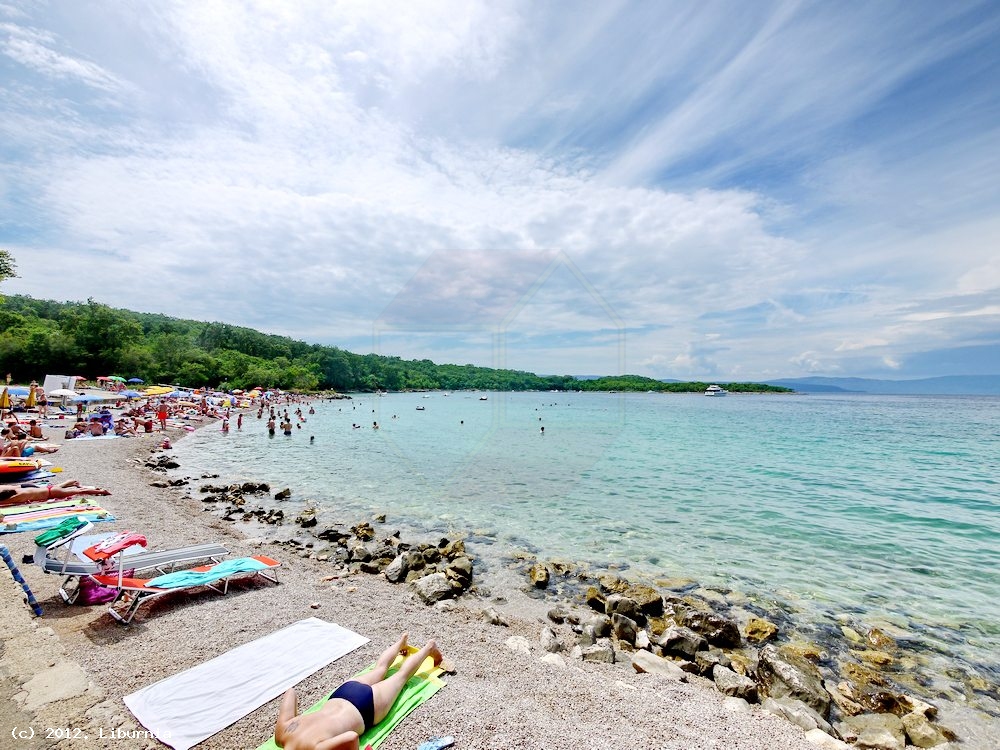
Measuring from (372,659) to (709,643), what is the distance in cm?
505

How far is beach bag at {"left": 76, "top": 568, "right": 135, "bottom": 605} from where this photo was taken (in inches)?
254

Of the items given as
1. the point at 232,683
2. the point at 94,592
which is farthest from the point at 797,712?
the point at 94,592

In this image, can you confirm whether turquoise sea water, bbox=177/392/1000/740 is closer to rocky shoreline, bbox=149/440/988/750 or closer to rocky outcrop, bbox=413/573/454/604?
rocky shoreline, bbox=149/440/988/750

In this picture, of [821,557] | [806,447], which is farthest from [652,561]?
[806,447]

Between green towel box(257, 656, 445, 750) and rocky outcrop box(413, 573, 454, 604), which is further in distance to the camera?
rocky outcrop box(413, 573, 454, 604)

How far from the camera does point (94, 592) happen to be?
6.66 metres

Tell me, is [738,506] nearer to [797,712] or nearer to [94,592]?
[797,712]

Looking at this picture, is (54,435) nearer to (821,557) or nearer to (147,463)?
(147,463)

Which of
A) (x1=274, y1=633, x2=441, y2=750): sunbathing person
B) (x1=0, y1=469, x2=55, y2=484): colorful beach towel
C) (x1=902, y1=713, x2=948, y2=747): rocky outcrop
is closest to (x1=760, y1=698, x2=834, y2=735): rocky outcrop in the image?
(x1=902, y1=713, x2=948, y2=747): rocky outcrop

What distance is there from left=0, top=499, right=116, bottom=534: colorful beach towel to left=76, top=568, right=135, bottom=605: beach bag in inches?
70.1

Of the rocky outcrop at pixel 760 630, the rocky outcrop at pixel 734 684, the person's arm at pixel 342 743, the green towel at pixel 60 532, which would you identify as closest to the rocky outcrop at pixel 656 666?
the rocky outcrop at pixel 734 684

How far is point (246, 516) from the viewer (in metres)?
13.1

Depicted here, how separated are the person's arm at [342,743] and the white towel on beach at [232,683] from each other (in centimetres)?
95

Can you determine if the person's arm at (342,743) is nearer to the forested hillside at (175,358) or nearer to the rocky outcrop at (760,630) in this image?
the rocky outcrop at (760,630)
